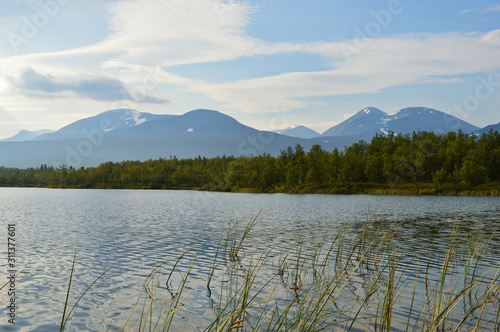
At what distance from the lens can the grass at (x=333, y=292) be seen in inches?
391

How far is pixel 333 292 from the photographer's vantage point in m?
15.3

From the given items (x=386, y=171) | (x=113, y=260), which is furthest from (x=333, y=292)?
(x=386, y=171)

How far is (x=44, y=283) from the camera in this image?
16.4m

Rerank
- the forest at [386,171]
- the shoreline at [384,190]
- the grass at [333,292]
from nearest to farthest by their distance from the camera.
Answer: the grass at [333,292], the shoreline at [384,190], the forest at [386,171]

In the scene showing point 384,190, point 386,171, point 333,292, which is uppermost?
point 386,171

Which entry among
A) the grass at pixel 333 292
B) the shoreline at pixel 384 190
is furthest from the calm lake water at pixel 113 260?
the shoreline at pixel 384 190

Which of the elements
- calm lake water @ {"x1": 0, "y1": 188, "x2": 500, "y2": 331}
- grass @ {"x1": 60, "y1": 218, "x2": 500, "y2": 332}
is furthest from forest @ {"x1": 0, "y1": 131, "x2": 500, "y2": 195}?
grass @ {"x1": 60, "y1": 218, "x2": 500, "y2": 332}

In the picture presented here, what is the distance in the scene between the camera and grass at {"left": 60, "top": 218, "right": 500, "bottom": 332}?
992cm

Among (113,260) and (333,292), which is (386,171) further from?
(333,292)

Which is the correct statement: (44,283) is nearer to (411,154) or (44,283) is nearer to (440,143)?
(411,154)

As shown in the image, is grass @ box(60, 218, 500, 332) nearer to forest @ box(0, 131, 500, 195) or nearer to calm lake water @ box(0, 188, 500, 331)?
calm lake water @ box(0, 188, 500, 331)

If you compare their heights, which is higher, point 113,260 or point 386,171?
point 386,171

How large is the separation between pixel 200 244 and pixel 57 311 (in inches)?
565

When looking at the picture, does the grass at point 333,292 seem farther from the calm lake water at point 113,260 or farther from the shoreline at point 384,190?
the shoreline at point 384,190
